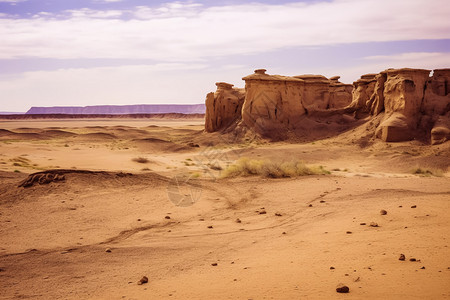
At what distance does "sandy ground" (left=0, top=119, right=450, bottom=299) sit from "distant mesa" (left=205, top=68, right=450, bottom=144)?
40.9ft

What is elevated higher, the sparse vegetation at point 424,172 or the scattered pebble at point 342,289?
the scattered pebble at point 342,289

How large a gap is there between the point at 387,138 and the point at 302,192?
14462 millimetres

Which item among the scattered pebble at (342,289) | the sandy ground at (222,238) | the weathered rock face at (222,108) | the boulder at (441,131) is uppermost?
the weathered rock face at (222,108)

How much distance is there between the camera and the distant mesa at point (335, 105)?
24312 millimetres

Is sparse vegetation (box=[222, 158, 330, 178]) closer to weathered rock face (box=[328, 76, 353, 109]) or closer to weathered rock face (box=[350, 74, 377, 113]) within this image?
weathered rock face (box=[350, 74, 377, 113])

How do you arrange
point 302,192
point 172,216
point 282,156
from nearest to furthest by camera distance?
point 172,216 → point 302,192 → point 282,156

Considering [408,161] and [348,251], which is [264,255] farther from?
[408,161]

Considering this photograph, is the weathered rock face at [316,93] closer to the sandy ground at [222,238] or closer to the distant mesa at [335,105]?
the distant mesa at [335,105]

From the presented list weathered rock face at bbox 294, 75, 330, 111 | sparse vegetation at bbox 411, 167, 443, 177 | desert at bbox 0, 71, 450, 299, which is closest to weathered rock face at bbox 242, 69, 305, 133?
weathered rock face at bbox 294, 75, 330, 111

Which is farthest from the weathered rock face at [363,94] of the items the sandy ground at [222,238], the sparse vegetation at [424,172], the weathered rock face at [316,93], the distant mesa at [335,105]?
the sandy ground at [222,238]

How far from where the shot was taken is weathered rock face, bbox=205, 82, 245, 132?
35.2m

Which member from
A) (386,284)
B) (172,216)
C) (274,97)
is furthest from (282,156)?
(386,284)

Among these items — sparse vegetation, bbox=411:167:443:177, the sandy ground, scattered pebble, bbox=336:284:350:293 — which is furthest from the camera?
sparse vegetation, bbox=411:167:443:177

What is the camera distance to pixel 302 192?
12.1m
